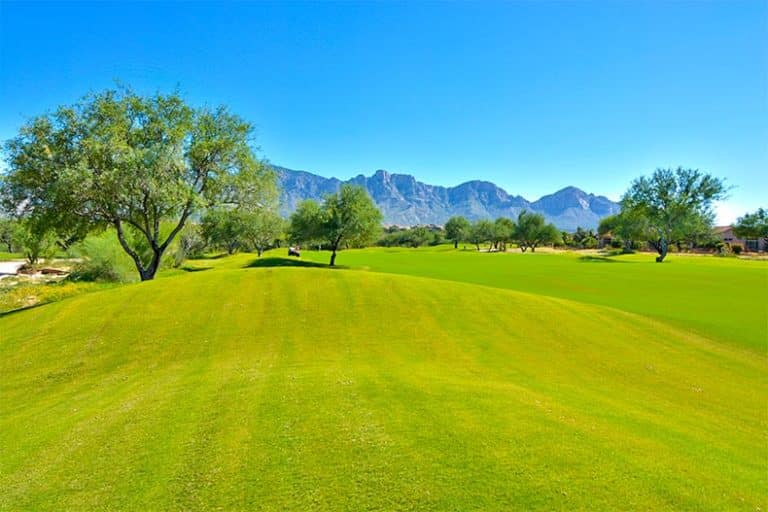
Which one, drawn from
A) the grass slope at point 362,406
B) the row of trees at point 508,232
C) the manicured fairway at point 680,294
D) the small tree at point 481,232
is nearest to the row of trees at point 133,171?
the grass slope at point 362,406

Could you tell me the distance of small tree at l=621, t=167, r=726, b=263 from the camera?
64.6 m

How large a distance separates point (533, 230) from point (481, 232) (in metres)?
22.1

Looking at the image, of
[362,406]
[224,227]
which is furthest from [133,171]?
[224,227]

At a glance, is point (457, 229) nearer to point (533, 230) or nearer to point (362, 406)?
point (533, 230)

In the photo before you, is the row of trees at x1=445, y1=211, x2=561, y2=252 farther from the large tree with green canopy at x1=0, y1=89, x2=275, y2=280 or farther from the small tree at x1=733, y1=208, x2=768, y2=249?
the large tree with green canopy at x1=0, y1=89, x2=275, y2=280

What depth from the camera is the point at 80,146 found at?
22.0m

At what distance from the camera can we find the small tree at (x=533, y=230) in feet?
369

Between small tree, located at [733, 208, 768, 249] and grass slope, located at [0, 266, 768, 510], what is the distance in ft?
370

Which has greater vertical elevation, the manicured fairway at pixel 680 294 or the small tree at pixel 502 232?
the small tree at pixel 502 232

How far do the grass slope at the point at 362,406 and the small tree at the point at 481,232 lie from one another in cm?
11481

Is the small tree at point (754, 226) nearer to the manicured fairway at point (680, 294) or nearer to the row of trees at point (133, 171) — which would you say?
the manicured fairway at point (680, 294)

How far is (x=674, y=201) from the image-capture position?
65688mm

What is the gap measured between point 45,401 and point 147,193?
15850mm

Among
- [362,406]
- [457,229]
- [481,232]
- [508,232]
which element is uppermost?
[457,229]
